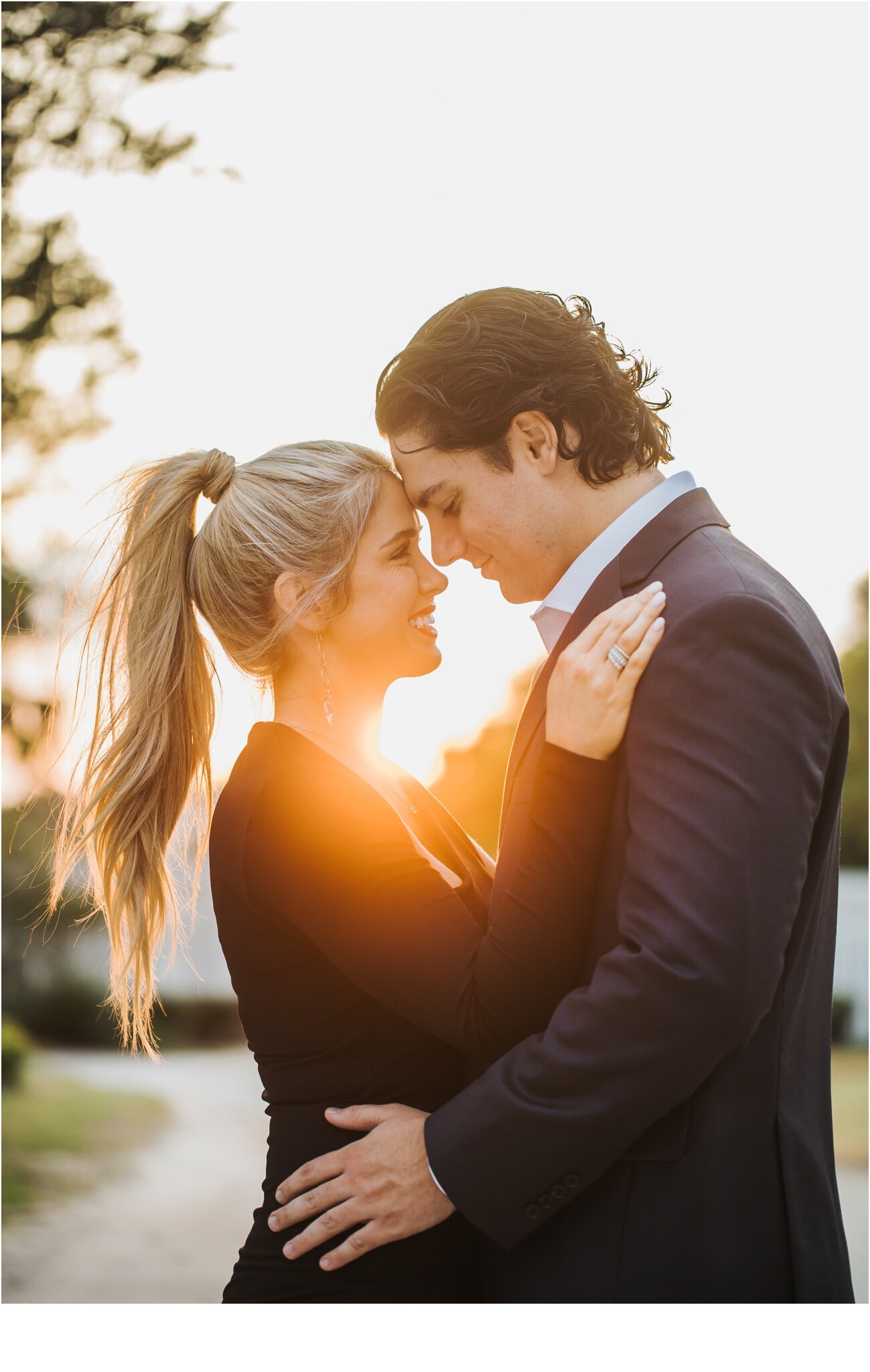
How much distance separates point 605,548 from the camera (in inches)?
81.8

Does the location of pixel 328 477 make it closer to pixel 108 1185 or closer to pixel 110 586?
pixel 110 586

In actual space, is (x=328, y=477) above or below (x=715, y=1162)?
above

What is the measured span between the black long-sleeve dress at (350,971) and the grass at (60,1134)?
6.31 metres

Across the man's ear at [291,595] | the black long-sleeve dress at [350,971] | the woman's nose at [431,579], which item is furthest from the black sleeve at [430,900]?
the woman's nose at [431,579]

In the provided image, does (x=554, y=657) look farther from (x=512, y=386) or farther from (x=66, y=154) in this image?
(x=66, y=154)

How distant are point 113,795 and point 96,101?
10.0 feet

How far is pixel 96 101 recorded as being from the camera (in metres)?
4.10

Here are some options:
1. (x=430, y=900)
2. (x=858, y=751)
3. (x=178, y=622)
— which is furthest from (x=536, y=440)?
(x=858, y=751)

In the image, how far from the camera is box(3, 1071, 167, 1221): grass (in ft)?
26.3

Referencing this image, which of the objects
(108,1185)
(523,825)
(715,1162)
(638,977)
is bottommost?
(108,1185)

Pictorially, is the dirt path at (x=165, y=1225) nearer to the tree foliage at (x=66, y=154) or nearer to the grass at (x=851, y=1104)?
the grass at (x=851, y=1104)

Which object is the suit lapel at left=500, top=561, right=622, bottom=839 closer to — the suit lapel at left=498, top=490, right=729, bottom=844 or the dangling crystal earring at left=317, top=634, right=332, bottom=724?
the suit lapel at left=498, top=490, right=729, bottom=844
